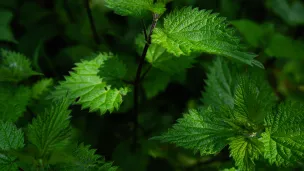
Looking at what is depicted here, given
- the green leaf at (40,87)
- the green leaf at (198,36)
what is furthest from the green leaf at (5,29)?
the green leaf at (198,36)

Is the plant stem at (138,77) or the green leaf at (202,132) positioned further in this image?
the plant stem at (138,77)

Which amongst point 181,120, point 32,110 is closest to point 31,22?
point 32,110

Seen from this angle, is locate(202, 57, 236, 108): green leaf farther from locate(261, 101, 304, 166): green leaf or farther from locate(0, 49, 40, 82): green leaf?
locate(0, 49, 40, 82): green leaf

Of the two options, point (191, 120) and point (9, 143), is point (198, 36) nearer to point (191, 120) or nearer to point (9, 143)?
point (191, 120)

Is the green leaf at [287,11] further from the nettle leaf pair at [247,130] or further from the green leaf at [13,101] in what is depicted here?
the green leaf at [13,101]

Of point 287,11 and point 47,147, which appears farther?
point 287,11

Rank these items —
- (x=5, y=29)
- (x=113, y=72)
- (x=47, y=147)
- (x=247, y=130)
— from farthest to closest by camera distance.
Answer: (x=5, y=29) → (x=113, y=72) → (x=247, y=130) → (x=47, y=147)

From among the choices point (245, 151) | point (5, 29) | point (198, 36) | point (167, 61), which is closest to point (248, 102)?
point (245, 151)

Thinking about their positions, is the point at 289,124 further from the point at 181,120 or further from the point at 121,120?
the point at 121,120

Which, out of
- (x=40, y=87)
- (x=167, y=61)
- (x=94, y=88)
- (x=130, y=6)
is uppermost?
(x=130, y=6)
